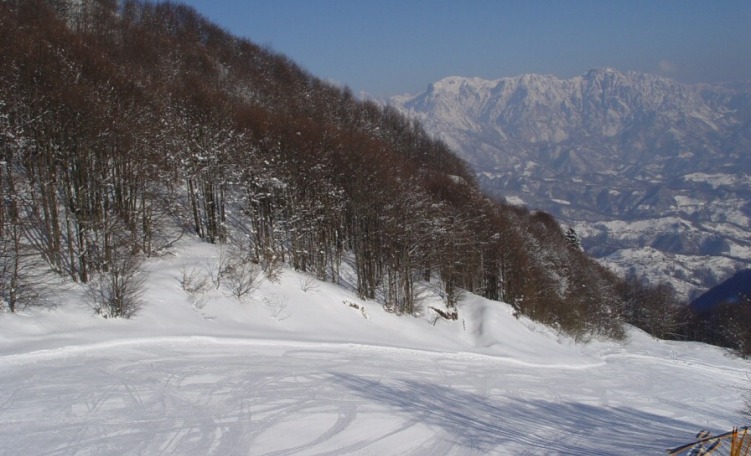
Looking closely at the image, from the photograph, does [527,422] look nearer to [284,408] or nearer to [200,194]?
[284,408]

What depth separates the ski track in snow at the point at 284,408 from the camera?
9.60 metres

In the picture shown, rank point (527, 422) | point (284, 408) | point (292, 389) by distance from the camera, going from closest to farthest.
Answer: point (284, 408)
point (527, 422)
point (292, 389)

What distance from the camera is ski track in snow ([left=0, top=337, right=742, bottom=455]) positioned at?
9.60 m

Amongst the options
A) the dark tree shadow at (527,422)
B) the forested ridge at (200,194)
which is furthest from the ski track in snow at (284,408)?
the forested ridge at (200,194)

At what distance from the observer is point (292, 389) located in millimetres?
13312

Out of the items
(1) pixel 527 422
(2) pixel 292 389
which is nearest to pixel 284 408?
(2) pixel 292 389

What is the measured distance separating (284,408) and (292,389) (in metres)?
1.67

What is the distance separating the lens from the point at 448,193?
51.9m

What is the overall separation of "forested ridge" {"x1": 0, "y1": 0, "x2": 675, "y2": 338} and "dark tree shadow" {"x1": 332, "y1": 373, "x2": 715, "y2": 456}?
12015 millimetres

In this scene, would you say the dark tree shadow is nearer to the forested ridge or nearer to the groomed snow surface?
the groomed snow surface

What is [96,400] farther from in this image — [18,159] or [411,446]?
[18,159]

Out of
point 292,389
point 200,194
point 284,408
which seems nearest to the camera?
point 284,408

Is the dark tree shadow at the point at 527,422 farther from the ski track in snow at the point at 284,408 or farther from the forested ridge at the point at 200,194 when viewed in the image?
the forested ridge at the point at 200,194

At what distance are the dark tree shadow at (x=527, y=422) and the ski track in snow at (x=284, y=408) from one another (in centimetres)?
5
